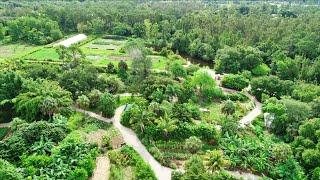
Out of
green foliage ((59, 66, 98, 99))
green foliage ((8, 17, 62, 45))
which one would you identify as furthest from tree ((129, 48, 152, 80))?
green foliage ((8, 17, 62, 45))

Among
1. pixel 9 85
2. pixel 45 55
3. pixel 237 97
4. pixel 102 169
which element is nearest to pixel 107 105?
pixel 102 169

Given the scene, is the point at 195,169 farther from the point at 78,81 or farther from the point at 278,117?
the point at 78,81

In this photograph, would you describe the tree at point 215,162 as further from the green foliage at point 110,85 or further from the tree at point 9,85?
the tree at point 9,85

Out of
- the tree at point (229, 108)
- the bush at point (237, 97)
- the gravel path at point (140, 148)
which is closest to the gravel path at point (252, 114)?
the bush at point (237, 97)

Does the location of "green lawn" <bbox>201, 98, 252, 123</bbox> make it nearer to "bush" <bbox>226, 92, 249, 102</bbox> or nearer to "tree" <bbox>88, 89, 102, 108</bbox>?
"bush" <bbox>226, 92, 249, 102</bbox>

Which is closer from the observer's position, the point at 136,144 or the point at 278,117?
the point at 136,144
